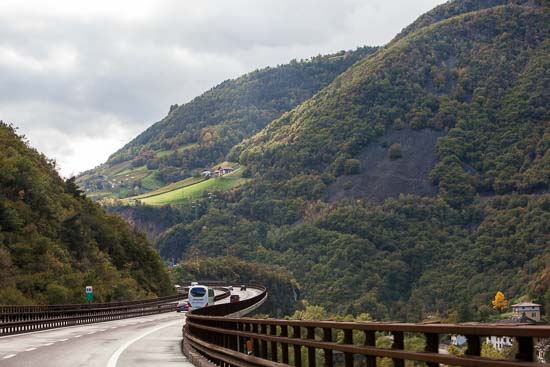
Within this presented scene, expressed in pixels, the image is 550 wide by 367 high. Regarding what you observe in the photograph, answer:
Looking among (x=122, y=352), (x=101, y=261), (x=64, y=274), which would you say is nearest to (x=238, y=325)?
(x=122, y=352)

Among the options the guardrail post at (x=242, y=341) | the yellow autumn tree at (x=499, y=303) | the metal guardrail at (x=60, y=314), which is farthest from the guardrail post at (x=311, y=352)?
the yellow autumn tree at (x=499, y=303)

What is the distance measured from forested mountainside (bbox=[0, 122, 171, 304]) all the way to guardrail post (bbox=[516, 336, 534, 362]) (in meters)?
65.5

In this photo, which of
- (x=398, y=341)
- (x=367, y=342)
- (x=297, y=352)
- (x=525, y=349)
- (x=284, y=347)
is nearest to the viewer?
(x=525, y=349)

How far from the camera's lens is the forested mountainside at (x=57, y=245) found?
268ft

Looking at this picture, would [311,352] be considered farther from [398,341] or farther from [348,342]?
[398,341]

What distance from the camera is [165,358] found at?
83.6 ft

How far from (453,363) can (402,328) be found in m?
1.52

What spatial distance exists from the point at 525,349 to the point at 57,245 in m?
93.5

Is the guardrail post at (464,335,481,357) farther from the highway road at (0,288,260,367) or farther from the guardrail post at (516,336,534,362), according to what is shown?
the highway road at (0,288,260,367)

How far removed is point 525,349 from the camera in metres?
6.11

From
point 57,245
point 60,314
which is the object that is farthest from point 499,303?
point 60,314

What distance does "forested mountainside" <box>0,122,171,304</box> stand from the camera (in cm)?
8181

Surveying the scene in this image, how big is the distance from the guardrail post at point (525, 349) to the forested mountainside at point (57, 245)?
65543 millimetres

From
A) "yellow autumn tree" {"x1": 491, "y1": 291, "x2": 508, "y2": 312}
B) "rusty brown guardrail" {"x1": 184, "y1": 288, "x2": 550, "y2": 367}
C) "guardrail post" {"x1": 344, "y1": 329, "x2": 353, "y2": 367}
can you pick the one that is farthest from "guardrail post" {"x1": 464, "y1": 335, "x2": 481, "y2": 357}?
"yellow autumn tree" {"x1": 491, "y1": 291, "x2": 508, "y2": 312}
